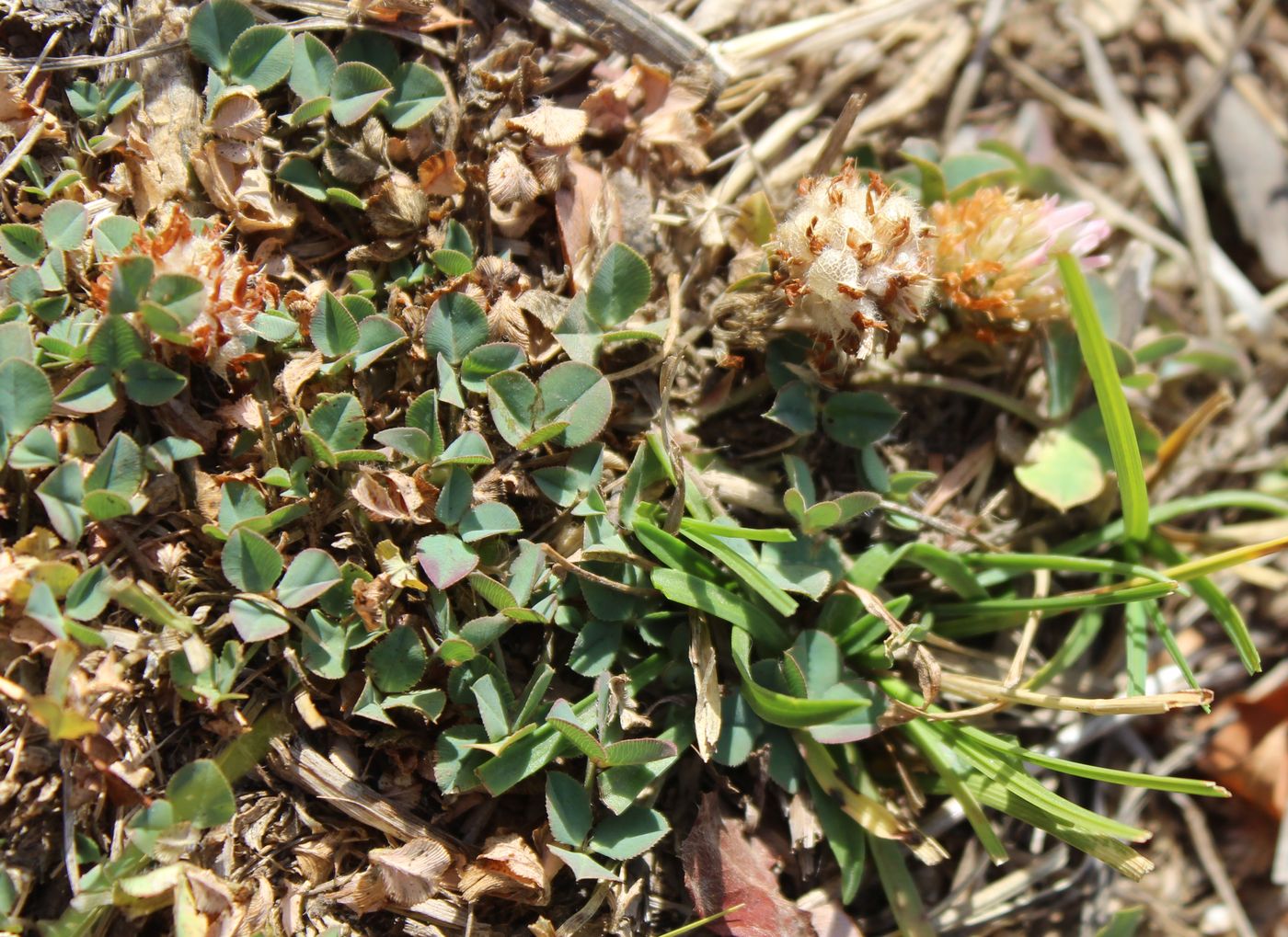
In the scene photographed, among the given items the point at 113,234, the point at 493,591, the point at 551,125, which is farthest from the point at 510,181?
the point at 493,591

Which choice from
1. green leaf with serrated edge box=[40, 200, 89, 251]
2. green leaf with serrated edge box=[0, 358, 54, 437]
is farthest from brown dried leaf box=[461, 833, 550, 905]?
green leaf with serrated edge box=[40, 200, 89, 251]

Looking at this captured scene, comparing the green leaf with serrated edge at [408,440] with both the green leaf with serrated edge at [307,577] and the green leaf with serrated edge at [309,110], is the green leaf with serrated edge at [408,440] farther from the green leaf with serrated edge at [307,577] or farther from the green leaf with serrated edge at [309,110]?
the green leaf with serrated edge at [309,110]

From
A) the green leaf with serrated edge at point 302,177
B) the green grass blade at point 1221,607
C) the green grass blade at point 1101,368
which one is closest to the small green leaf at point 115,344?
the green leaf with serrated edge at point 302,177

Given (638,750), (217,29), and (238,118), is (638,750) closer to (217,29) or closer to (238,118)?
(238,118)

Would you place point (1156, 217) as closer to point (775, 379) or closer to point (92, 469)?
point (775, 379)

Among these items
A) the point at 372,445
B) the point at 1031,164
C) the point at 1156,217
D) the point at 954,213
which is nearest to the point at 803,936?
the point at 372,445
